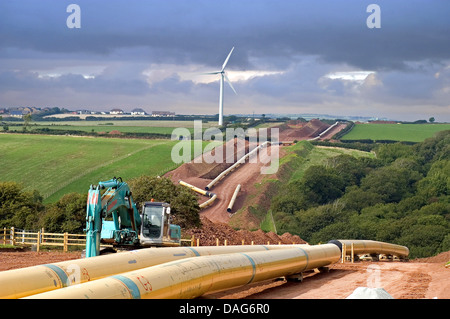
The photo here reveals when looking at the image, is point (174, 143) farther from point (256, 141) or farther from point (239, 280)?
point (239, 280)

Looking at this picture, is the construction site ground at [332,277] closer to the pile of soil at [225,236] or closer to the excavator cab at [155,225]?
the pile of soil at [225,236]

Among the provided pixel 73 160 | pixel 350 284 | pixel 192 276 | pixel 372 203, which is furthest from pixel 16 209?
pixel 372 203

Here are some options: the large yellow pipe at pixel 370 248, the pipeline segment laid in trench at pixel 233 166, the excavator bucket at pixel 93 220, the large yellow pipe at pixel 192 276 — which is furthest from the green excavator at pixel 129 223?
the pipeline segment laid in trench at pixel 233 166

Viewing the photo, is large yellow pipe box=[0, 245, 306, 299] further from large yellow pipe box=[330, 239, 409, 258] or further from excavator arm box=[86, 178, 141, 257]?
large yellow pipe box=[330, 239, 409, 258]

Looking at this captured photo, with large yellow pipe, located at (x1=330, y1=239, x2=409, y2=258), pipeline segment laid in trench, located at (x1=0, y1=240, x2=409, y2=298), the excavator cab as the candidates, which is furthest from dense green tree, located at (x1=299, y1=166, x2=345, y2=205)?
pipeline segment laid in trench, located at (x1=0, y1=240, x2=409, y2=298)

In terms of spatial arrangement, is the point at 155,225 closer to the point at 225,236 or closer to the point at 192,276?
the point at 192,276

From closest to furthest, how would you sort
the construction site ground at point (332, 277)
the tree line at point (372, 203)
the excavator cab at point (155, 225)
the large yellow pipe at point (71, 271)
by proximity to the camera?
1. the large yellow pipe at point (71, 271)
2. the construction site ground at point (332, 277)
3. the excavator cab at point (155, 225)
4. the tree line at point (372, 203)
